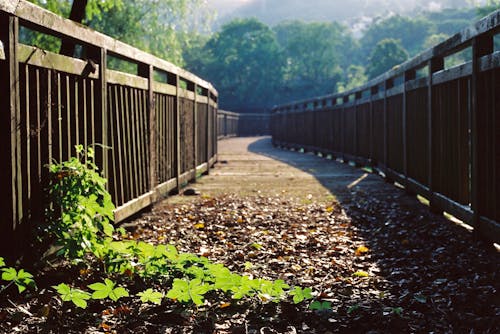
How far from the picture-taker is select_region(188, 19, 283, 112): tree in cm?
6309

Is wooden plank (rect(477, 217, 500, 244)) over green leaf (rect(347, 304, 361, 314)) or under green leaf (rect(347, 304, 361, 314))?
over

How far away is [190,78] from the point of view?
942 centimetres

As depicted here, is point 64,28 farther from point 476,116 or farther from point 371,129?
point 371,129

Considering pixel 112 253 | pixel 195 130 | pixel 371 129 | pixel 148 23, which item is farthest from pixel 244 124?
pixel 112 253

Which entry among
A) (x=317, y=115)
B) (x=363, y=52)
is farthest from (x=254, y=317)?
(x=363, y=52)

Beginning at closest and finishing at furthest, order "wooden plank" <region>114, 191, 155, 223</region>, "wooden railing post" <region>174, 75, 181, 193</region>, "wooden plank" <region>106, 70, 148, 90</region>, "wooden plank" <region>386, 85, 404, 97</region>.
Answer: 1. "wooden plank" <region>106, 70, 148, 90</region>
2. "wooden plank" <region>114, 191, 155, 223</region>
3. "wooden plank" <region>386, 85, 404, 97</region>
4. "wooden railing post" <region>174, 75, 181, 193</region>

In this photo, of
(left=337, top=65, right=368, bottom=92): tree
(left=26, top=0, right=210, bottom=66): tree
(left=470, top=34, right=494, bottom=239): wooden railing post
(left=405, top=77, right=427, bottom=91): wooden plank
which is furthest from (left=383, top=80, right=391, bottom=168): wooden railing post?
(left=337, top=65, right=368, bottom=92): tree

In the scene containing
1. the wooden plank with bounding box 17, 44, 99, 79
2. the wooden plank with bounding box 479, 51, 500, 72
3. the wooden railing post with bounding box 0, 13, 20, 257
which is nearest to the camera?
the wooden railing post with bounding box 0, 13, 20, 257

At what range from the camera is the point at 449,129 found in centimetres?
567

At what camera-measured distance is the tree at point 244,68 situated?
63094 mm

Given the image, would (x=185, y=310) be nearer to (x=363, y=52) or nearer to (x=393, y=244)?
(x=393, y=244)

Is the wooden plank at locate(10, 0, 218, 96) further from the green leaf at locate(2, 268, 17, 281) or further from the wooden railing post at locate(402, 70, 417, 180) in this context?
Answer: the wooden railing post at locate(402, 70, 417, 180)

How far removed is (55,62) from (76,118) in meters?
0.56

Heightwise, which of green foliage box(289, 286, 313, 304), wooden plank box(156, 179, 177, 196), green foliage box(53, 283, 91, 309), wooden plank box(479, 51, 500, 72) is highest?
wooden plank box(479, 51, 500, 72)
